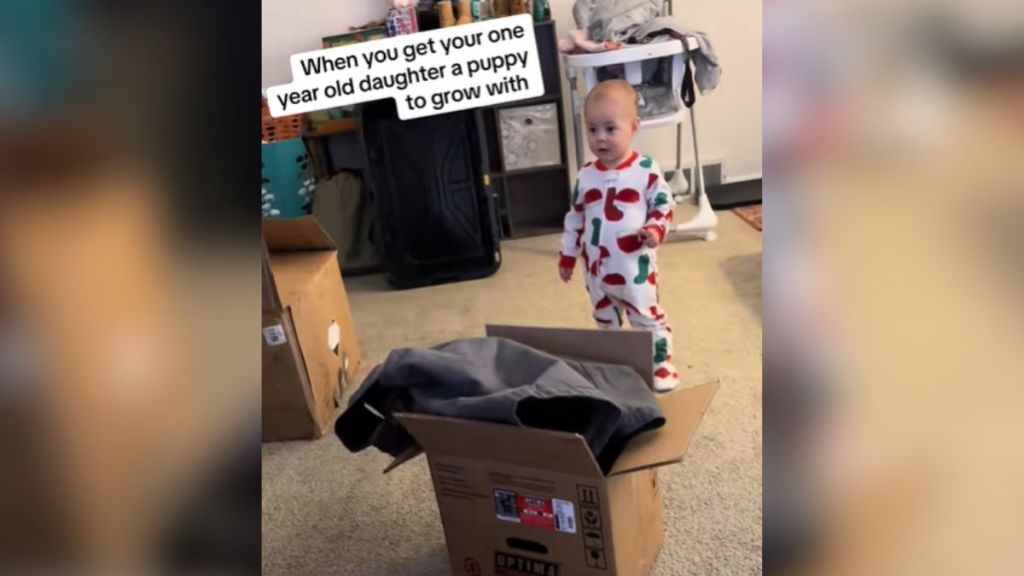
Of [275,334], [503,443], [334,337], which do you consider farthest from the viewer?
[334,337]

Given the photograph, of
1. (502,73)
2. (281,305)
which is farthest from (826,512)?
(281,305)

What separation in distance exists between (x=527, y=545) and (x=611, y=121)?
3.17ft

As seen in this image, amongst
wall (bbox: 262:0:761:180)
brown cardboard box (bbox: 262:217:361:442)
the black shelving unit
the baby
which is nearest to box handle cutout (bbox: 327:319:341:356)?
brown cardboard box (bbox: 262:217:361:442)

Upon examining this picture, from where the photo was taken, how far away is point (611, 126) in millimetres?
1712

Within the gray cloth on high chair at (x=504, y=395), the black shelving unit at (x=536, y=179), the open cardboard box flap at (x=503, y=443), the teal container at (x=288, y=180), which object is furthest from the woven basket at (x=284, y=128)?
the open cardboard box flap at (x=503, y=443)

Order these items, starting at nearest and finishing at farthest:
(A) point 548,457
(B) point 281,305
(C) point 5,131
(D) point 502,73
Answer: (C) point 5,131 → (D) point 502,73 → (A) point 548,457 → (B) point 281,305

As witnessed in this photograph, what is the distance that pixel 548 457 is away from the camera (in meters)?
1.05

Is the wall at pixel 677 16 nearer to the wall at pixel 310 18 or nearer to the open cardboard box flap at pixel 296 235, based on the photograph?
the wall at pixel 310 18

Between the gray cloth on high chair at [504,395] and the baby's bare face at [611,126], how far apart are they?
2.20 ft

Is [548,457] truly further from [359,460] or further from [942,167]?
[942,167]

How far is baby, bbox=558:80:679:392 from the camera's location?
1709mm

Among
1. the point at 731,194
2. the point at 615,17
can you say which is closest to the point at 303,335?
the point at 615,17

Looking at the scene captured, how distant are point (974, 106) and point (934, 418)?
0.29ft

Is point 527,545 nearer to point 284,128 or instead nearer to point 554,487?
point 554,487
